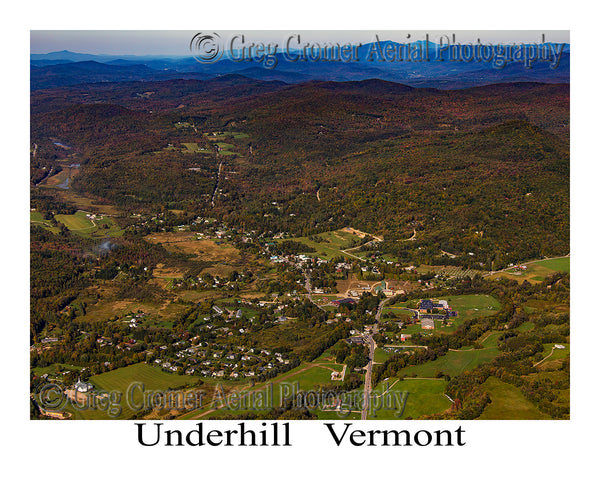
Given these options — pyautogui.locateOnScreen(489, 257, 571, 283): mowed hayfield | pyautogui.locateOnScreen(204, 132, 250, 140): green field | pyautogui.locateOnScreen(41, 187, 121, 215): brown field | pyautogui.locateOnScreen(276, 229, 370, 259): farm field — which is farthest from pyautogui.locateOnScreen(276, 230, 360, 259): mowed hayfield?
pyautogui.locateOnScreen(204, 132, 250, 140): green field

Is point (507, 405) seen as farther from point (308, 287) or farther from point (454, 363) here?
point (308, 287)

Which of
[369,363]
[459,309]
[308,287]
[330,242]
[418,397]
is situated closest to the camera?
[418,397]

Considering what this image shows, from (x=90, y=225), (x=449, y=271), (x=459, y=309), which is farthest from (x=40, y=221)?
(x=459, y=309)

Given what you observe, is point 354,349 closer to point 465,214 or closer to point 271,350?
point 271,350

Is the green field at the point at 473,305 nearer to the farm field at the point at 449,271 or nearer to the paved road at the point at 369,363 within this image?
the farm field at the point at 449,271

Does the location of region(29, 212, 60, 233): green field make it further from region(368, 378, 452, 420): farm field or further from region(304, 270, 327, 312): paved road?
region(368, 378, 452, 420): farm field

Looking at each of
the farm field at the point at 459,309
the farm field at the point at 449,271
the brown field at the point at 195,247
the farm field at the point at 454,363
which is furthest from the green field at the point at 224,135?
the farm field at the point at 454,363

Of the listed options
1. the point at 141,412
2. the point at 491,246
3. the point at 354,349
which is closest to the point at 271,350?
the point at 354,349
